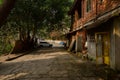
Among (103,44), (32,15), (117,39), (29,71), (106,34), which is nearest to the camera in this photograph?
(117,39)

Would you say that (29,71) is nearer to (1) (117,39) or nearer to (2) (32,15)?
(1) (117,39)

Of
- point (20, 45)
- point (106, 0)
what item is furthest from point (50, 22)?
point (106, 0)

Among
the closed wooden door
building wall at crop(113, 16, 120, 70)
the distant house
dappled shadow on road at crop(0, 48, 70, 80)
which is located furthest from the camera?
the closed wooden door

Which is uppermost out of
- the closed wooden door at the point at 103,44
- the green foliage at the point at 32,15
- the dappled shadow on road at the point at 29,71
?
the green foliage at the point at 32,15

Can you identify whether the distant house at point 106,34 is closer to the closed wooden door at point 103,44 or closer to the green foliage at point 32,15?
the closed wooden door at point 103,44

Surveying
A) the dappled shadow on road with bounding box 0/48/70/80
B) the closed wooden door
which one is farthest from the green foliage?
the closed wooden door

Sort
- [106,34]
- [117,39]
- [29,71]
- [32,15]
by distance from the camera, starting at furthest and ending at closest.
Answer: [32,15]
[106,34]
[29,71]
[117,39]

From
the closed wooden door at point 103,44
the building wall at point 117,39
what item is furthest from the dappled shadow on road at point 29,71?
the building wall at point 117,39

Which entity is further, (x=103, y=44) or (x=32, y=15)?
(x=32, y=15)

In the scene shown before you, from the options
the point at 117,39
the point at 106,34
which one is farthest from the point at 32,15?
the point at 117,39

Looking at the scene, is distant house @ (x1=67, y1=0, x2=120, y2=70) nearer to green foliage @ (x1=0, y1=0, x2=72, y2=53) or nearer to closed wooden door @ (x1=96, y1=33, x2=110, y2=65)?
closed wooden door @ (x1=96, y1=33, x2=110, y2=65)

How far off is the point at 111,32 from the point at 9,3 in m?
9.70

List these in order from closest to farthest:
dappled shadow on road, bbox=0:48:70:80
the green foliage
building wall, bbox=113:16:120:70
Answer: dappled shadow on road, bbox=0:48:70:80 < building wall, bbox=113:16:120:70 < the green foliage

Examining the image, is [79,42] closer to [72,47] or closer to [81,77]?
[72,47]
